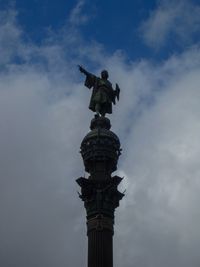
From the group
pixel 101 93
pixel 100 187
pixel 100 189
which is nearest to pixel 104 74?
pixel 101 93

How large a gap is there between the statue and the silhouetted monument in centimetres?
45

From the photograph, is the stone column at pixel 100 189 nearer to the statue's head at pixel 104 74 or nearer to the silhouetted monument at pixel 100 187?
the silhouetted monument at pixel 100 187

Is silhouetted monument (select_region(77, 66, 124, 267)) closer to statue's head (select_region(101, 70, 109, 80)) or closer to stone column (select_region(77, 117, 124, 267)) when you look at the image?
stone column (select_region(77, 117, 124, 267))

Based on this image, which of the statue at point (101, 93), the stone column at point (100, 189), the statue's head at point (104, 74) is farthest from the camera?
the statue's head at point (104, 74)

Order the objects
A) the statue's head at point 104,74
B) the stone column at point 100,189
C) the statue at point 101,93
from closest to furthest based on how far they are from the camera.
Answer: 1. the stone column at point 100,189
2. the statue at point 101,93
3. the statue's head at point 104,74

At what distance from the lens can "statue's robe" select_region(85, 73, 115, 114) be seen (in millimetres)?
40531

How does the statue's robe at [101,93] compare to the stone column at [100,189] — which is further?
the statue's robe at [101,93]

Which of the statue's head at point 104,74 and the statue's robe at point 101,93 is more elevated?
the statue's head at point 104,74

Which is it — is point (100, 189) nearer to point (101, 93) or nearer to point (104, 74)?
point (101, 93)

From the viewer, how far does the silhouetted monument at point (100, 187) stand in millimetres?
32594

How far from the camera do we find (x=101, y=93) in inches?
1608

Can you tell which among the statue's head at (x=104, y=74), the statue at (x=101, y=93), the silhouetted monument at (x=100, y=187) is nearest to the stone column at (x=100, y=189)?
the silhouetted monument at (x=100, y=187)

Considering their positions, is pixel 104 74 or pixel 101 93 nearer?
pixel 101 93

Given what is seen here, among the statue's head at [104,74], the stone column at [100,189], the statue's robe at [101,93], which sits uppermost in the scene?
the statue's head at [104,74]
